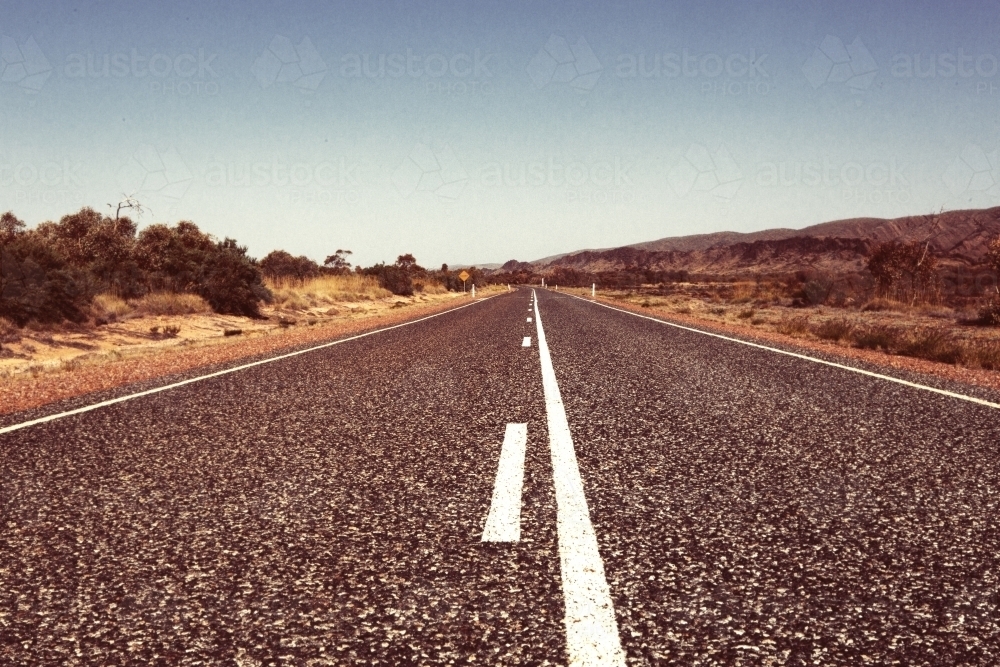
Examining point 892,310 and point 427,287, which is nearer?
point 892,310

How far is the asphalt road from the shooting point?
86.6 inches

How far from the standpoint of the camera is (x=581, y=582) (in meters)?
2.56

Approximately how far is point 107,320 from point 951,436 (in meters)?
20.1

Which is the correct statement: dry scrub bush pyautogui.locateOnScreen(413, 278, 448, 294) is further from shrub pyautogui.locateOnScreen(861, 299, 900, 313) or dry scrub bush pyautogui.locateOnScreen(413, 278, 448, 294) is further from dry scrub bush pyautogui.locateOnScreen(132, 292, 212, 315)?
shrub pyautogui.locateOnScreen(861, 299, 900, 313)

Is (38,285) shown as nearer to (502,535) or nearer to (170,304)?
(170,304)

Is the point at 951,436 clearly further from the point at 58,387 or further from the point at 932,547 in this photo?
the point at 58,387

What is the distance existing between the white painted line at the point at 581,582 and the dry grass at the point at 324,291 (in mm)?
28546

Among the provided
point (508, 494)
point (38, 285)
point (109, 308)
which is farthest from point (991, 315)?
point (38, 285)

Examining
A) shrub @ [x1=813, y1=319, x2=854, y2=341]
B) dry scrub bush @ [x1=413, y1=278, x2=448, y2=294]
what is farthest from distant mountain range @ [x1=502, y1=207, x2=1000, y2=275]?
shrub @ [x1=813, y1=319, x2=854, y2=341]

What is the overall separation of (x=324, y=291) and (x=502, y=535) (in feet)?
122

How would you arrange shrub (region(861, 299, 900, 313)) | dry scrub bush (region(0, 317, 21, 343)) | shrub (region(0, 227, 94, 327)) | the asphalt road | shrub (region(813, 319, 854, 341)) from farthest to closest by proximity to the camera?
shrub (region(861, 299, 900, 313)), shrub (region(813, 319, 854, 341)), shrub (region(0, 227, 94, 327)), dry scrub bush (region(0, 317, 21, 343)), the asphalt road

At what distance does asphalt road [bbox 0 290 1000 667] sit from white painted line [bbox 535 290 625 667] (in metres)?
0.01

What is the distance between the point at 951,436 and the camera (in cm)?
505

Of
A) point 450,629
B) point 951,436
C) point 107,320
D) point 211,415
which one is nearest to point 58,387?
point 211,415
